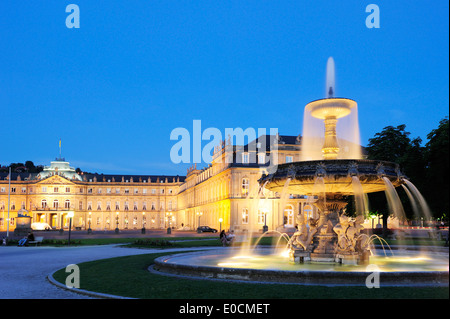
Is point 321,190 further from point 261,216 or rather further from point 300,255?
point 261,216

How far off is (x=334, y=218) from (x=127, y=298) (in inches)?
356

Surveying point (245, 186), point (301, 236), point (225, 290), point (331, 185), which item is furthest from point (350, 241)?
point (245, 186)

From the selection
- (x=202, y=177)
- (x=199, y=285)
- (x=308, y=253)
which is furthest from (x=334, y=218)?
(x=202, y=177)

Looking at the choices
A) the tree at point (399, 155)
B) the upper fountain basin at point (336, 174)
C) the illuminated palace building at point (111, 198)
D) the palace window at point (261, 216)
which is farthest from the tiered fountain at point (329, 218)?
the illuminated palace building at point (111, 198)

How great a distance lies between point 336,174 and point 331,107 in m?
3.02

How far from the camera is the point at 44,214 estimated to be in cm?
12281

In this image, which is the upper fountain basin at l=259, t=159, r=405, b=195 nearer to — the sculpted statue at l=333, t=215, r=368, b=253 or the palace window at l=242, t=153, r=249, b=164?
the sculpted statue at l=333, t=215, r=368, b=253

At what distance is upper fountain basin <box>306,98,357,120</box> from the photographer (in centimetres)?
1600

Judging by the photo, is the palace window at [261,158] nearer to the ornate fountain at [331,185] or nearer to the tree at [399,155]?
the tree at [399,155]

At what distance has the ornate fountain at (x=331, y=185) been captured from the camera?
47.5ft

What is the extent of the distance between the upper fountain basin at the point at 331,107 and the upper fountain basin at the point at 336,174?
254cm

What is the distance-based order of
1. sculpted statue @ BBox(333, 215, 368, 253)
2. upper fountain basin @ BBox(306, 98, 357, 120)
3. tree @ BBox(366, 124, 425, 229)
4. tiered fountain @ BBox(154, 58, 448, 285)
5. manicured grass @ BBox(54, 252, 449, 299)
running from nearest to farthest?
manicured grass @ BBox(54, 252, 449, 299), tiered fountain @ BBox(154, 58, 448, 285), sculpted statue @ BBox(333, 215, 368, 253), upper fountain basin @ BBox(306, 98, 357, 120), tree @ BBox(366, 124, 425, 229)

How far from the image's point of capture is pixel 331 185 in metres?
15.2

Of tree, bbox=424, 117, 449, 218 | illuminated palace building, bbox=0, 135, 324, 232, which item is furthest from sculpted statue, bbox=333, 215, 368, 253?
illuminated palace building, bbox=0, 135, 324, 232
